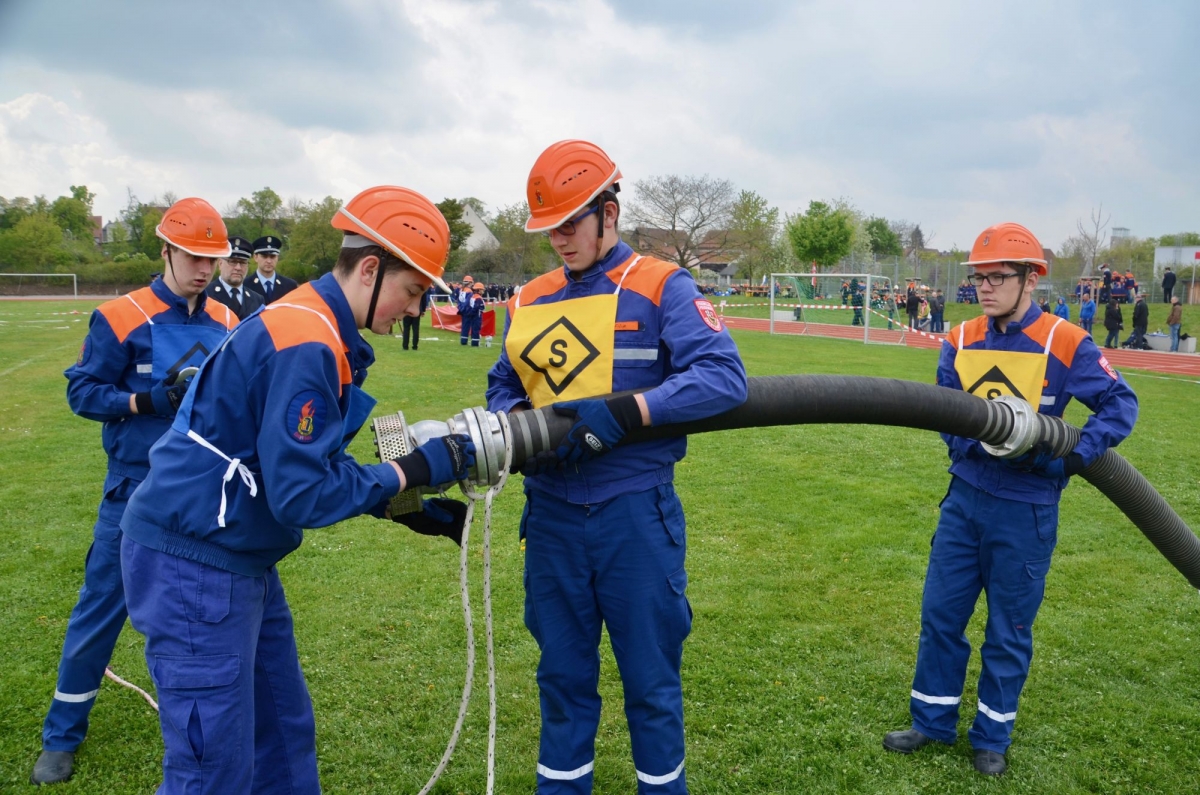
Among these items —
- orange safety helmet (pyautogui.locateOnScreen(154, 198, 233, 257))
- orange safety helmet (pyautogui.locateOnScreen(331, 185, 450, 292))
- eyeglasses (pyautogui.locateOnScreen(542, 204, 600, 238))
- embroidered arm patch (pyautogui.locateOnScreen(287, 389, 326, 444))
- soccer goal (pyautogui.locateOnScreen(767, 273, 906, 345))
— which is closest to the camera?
embroidered arm patch (pyautogui.locateOnScreen(287, 389, 326, 444))

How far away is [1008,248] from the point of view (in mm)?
3820

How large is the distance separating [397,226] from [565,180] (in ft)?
2.26

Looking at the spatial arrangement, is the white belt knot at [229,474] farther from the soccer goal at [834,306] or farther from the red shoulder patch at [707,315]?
the soccer goal at [834,306]

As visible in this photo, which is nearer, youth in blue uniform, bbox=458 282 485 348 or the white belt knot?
the white belt knot

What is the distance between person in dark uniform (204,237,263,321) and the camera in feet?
26.1

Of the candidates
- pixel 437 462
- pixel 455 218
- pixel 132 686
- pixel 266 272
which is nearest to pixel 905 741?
pixel 437 462

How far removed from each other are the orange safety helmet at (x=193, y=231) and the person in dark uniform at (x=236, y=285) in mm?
4018

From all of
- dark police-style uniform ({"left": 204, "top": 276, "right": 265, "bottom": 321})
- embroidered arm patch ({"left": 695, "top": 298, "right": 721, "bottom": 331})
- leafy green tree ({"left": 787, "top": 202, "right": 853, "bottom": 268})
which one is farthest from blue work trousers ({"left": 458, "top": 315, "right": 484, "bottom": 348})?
leafy green tree ({"left": 787, "top": 202, "right": 853, "bottom": 268})

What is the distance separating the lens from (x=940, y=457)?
10.0m

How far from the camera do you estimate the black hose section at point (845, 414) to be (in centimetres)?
269

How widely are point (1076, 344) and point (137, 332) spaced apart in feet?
14.2

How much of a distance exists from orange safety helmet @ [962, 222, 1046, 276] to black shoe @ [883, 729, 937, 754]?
2.23 metres

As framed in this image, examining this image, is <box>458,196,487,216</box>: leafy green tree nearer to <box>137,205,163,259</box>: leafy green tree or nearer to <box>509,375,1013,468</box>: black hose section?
<box>137,205,163,259</box>: leafy green tree

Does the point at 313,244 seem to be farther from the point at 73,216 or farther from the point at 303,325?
the point at 303,325
